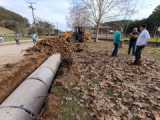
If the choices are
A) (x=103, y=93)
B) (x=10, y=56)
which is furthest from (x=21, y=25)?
(x=103, y=93)

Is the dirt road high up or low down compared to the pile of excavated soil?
down

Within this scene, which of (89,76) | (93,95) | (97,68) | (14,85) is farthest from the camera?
(97,68)

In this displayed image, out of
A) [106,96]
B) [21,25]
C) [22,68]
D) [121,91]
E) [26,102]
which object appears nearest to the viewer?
[26,102]

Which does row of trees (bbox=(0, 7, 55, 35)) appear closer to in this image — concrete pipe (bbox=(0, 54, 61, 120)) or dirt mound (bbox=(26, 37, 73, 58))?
dirt mound (bbox=(26, 37, 73, 58))

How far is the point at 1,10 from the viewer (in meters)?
79.6

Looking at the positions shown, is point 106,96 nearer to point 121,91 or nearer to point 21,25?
point 121,91

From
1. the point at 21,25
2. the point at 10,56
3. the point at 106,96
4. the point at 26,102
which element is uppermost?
the point at 21,25

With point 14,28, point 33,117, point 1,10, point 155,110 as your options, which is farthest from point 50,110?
point 1,10

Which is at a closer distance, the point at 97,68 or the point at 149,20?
the point at 97,68

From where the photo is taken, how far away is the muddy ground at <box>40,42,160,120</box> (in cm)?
326

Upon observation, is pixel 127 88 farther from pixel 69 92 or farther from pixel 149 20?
pixel 149 20

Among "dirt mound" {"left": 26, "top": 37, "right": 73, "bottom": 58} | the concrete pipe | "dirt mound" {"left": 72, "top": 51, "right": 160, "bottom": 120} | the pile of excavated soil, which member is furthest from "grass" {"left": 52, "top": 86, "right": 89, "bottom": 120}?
"dirt mound" {"left": 26, "top": 37, "right": 73, "bottom": 58}

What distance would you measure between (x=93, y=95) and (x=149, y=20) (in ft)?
125

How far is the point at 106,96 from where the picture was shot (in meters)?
4.12
